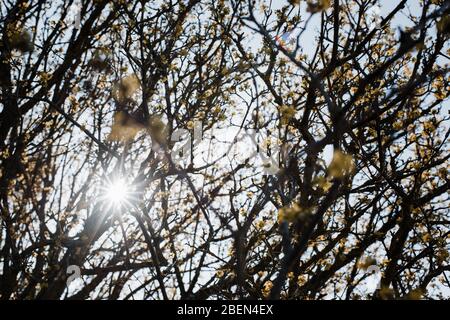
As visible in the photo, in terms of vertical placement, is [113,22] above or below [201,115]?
above

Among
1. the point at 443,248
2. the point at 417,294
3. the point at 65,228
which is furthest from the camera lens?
the point at 65,228

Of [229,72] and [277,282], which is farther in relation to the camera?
[229,72]

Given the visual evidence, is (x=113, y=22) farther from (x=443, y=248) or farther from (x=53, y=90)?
(x=443, y=248)

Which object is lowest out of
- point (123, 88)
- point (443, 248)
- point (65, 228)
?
point (443, 248)

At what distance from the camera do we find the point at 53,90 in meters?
6.64
